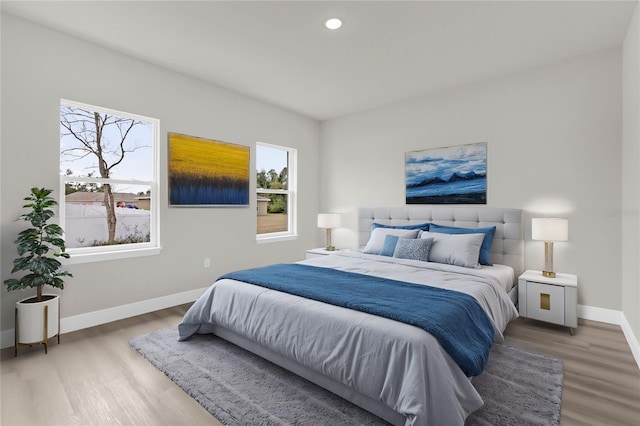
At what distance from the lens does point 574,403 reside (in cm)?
193

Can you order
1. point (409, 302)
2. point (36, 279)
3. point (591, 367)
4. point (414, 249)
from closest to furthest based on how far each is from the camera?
point (409, 302), point (591, 367), point (36, 279), point (414, 249)

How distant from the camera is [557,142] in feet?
11.2

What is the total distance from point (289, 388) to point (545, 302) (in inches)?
102

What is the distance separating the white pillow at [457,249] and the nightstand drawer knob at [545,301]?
0.61 metres

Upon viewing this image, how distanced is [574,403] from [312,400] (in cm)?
160

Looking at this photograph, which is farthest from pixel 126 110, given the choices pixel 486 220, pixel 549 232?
pixel 549 232

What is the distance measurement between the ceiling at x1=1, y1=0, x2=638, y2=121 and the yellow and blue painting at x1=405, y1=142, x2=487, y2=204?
0.87 metres

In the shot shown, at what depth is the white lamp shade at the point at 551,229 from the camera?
309cm

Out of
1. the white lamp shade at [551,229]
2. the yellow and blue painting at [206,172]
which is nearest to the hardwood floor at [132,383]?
the white lamp shade at [551,229]

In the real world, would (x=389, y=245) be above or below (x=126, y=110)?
below

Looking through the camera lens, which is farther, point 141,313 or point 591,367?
point 141,313

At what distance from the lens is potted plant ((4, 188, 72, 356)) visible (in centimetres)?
248

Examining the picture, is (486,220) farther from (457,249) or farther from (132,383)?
(132,383)

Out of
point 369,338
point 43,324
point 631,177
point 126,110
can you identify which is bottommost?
point 43,324
